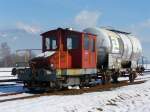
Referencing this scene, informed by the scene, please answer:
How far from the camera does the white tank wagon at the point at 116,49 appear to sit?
2377cm

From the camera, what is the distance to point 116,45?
81.6 ft

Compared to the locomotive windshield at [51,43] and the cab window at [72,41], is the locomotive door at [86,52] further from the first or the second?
the locomotive windshield at [51,43]

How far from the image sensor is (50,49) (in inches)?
827

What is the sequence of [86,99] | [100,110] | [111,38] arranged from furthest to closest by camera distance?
[111,38] < [86,99] < [100,110]

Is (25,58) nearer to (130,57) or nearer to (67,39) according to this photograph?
(67,39)

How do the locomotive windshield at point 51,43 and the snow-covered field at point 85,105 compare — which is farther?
the locomotive windshield at point 51,43

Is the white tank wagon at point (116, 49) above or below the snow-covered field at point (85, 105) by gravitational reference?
above

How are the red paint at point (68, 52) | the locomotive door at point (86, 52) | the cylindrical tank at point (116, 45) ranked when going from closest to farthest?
the red paint at point (68, 52)
the locomotive door at point (86, 52)
the cylindrical tank at point (116, 45)

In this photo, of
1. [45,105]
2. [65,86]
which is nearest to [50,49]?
[65,86]

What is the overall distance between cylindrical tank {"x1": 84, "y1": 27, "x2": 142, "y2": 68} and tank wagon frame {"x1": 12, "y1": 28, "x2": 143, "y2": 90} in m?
0.06

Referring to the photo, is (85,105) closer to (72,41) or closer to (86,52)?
(72,41)

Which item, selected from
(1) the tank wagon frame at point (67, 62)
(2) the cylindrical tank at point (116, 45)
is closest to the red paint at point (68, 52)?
(1) the tank wagon frame at point (67, 62)

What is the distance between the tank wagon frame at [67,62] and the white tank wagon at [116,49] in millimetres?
62

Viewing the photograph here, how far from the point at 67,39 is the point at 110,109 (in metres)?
7.98
